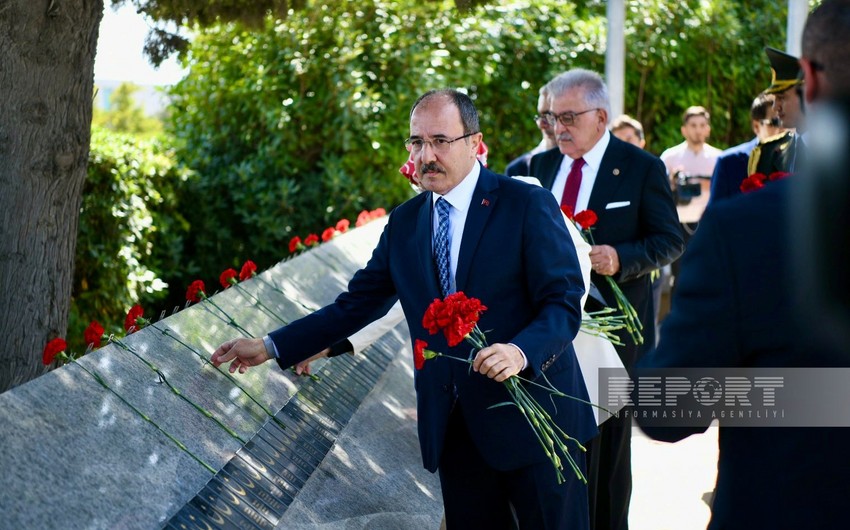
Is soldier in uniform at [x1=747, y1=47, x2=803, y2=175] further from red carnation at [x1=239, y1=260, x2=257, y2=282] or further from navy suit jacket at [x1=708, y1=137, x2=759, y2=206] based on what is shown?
red carnation at [x1=239, y1=260, x2=257, y2=282]

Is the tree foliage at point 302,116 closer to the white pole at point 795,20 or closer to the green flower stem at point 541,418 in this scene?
the white pole at point 795,20

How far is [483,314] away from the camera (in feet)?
12.1

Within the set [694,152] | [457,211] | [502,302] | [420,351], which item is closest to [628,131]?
[694,152]

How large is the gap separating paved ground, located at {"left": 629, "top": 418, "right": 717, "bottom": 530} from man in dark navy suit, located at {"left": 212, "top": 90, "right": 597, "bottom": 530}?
2.43 meters

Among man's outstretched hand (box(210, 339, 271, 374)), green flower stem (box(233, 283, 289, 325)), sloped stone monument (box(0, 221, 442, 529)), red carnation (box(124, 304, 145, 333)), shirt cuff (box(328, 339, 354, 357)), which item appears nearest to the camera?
sloped stone monument (box(0, 221, 442, 529))

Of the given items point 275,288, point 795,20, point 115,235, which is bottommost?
point 115,235

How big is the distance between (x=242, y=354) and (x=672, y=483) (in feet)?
12.2

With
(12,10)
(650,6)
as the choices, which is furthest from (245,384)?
(650,6)

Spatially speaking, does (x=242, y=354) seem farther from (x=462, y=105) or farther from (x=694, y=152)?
(x=694, y=152)

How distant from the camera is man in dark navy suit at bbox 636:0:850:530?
6.97ft

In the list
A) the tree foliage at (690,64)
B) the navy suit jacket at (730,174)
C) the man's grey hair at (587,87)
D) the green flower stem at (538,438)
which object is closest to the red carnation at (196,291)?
the green flower stem at (538,438)

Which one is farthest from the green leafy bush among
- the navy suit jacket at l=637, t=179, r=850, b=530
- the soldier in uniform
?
the navy suit jacket at l=637, t=179, r=850, b=530

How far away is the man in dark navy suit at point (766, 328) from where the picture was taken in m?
2.12

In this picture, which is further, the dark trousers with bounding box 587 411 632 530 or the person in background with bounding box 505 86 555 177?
the person in background with bounding box 505 86 555 177
